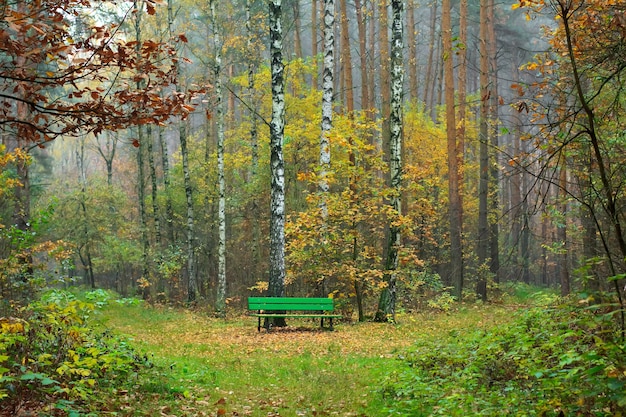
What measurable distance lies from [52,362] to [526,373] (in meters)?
4.73

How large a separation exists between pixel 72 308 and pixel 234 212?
752 inches

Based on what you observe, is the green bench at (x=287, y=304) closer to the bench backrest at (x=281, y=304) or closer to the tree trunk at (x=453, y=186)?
the bench backrest at (x=281, y=304)

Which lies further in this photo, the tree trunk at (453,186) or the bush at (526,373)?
the tree trunk at (453,186)

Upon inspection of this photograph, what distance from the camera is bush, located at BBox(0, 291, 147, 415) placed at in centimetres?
475

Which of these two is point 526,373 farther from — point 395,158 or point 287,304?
point 395,158

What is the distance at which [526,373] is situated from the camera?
17.7 feet

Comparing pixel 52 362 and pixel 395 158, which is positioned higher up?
pixel 395 158

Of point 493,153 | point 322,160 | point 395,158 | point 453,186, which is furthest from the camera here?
point 493,153

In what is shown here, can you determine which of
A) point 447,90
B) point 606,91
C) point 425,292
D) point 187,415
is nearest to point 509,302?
point 425,292

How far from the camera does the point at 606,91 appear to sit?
34.9 feet

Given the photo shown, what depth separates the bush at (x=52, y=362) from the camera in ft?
15.6

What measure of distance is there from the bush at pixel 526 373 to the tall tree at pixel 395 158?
5.71m

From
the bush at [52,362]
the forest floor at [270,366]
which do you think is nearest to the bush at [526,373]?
the forest floor at [270,366]

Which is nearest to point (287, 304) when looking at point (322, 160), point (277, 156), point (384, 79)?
point (277, 156)
